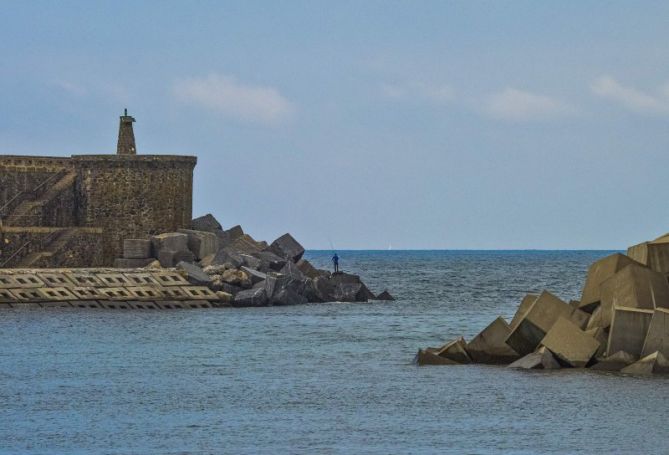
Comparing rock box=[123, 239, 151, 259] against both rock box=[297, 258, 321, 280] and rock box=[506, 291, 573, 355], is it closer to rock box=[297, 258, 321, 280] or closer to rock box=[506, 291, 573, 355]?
rock box=[297, 258, 321, 280]

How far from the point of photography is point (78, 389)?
72.4 feet

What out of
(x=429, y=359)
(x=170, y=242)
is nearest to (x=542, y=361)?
(x=429, y=359)

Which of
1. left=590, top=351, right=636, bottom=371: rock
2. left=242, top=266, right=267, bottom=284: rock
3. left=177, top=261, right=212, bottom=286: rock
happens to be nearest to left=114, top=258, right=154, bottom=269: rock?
left=177, top=261, right=212, bottom=286: rock

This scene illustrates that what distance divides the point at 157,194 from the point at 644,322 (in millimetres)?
28604

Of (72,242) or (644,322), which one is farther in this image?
(72,242)

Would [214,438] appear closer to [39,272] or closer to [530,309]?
[530,309]

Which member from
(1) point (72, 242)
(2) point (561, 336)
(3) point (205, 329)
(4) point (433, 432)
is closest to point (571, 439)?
(4) point (433, 432)

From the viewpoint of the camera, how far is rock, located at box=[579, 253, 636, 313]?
24.1 m

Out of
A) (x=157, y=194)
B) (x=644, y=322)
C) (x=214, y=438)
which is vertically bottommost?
(x=214, y=438)

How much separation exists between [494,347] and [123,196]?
25.7 meters

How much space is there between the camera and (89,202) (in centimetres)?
4788

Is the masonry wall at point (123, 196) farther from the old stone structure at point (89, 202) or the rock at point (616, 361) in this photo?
the rock at point (616, 361)

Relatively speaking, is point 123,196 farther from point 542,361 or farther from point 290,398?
point 290,398

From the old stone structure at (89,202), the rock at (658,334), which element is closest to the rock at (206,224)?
the old stone structure at (89,202)
